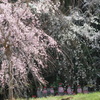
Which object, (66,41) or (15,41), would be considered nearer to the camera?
(15,41)

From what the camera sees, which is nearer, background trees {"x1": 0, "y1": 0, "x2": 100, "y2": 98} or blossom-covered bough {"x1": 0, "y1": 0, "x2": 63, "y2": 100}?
blossom-covered bough {"x1": 0, "y1": 0, "x2": 63, "y2": 100}

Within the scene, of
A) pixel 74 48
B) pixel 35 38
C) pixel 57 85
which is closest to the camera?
pixel 35 38

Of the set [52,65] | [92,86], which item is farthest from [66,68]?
[92,86]

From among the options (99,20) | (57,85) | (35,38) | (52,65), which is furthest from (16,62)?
(99,20)

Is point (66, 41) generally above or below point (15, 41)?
above

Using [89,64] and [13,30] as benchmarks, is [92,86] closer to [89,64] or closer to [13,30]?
[89,64]

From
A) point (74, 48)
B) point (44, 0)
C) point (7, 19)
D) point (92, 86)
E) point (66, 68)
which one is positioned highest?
point (44, 0)

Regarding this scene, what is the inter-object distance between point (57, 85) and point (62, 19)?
221cm

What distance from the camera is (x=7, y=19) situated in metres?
5.81

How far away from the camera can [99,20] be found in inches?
318

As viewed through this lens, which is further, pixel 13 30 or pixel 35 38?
pixel 35 38

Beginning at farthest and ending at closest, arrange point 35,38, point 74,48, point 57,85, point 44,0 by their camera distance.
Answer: point 57,85, point 74,48, point 44,0, point 35,38

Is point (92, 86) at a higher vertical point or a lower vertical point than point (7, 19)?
lower

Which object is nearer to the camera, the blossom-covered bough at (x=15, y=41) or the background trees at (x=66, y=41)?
the blossom-covered bough at (x=15, y=41)
